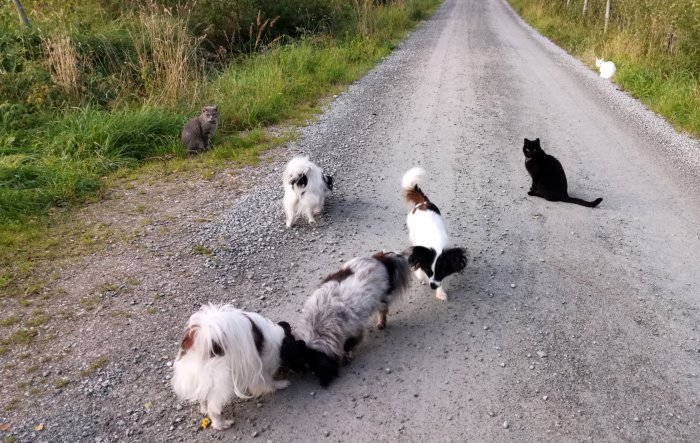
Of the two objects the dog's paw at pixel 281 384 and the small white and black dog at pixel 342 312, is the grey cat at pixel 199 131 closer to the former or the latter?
the small white and black dog at pixel 342 312

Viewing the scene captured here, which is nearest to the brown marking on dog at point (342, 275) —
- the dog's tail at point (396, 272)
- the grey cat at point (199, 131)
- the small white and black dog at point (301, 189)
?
the dog's tail at point (396, 272)

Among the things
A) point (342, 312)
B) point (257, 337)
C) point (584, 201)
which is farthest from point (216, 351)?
point (584, 201)

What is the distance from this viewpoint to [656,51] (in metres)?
12.0

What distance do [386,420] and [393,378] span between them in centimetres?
41

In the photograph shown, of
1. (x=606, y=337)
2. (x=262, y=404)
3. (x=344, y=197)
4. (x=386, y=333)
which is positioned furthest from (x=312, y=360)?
(x=344, y=197)

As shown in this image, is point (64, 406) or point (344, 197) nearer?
point (64, 406)

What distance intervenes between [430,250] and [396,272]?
395 millimetres

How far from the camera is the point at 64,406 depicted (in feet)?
11.6

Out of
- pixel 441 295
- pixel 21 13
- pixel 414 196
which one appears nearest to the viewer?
pixel 441 295

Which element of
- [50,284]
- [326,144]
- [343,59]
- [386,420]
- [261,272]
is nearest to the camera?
[386,420]

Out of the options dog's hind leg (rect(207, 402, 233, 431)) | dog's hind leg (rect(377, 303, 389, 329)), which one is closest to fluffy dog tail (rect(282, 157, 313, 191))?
dog's hind leg (rect(377, 303, 389, 329))

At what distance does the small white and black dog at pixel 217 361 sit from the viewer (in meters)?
3.21

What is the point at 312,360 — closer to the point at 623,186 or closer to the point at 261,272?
the point at 261,272

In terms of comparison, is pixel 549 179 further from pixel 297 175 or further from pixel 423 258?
pixel 297 175
